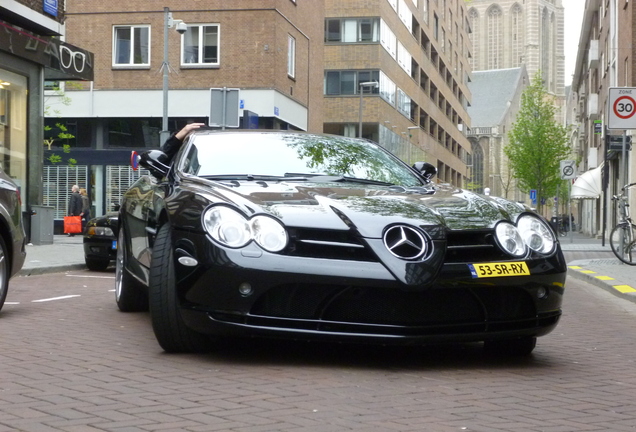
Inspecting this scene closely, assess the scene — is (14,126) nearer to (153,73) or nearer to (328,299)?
(153,73)

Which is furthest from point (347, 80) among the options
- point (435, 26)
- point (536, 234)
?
point (536, 234)

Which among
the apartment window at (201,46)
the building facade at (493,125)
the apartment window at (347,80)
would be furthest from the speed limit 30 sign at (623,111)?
the building facade at (493,125)

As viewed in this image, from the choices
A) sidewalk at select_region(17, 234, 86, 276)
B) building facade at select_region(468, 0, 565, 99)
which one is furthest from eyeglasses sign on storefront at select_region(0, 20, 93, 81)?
building facade at select_region(468, 0, 565, 99)

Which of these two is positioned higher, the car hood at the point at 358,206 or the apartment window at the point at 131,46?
the apartment window at the point at 131,46

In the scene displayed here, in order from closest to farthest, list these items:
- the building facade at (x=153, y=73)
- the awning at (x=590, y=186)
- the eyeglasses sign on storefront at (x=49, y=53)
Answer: the eyeglasses sign on storefront at (x=49, y=53), the building facade at (x=153, y=73), the awning at (x=590, y=186)

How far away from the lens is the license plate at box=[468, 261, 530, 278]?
4.92 meters

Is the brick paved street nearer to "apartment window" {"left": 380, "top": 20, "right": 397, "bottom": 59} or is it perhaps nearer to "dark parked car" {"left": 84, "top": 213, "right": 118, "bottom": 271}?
"dark parked car" {"left": 84, "top": 213, "right": 118, "bottom": 271}

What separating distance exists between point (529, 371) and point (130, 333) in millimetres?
2785

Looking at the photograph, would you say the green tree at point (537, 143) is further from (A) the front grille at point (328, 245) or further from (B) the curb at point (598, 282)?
(A) the front grille at point (328, 245)

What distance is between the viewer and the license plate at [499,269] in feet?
16.1

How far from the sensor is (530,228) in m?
5.36

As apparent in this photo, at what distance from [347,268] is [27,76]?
55.5ft

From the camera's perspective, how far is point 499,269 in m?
4.98

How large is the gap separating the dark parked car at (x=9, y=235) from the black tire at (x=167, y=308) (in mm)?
2656
